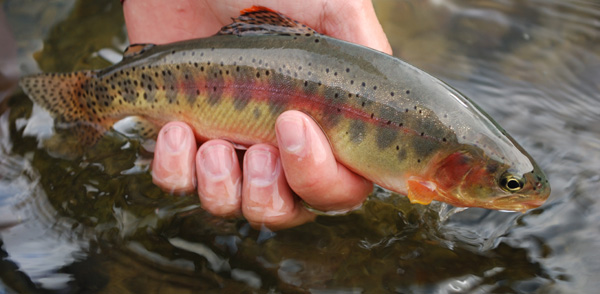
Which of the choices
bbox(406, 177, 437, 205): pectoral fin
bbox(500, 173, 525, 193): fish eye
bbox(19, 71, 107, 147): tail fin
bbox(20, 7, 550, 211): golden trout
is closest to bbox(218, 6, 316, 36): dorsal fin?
bbox(20, 7, 550, 211): golden trout

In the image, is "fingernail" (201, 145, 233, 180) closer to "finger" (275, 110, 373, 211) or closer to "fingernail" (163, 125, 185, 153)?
"fingernail" (163, 125, 185, 153)

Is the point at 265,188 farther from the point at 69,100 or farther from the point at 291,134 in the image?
the point at 69,100

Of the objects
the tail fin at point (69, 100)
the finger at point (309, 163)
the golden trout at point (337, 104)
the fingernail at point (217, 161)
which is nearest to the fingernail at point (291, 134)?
the finger at point (309, 163)

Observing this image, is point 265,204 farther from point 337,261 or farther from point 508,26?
point 508,26

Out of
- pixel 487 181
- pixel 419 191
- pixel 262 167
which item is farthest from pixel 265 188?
pixel 487 181

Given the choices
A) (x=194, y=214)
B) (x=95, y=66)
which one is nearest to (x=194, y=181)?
(x=194, y=214)

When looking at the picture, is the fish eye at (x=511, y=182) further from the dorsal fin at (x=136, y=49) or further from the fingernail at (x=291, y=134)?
the dorsal fin at (x=136, y=49)
